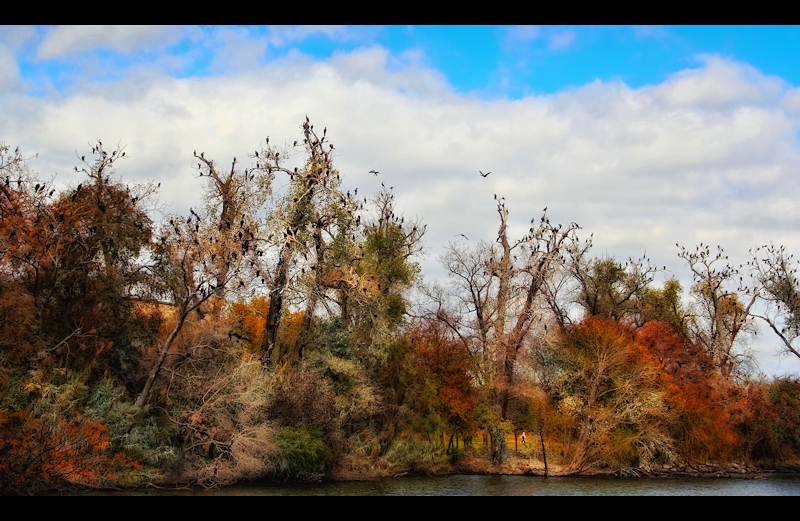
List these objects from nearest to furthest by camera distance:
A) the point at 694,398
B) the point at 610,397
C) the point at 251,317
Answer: the point at 610,397 < the point at 251,317 < the point at 694,398

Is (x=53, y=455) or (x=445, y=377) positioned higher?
(x=445, y=377)

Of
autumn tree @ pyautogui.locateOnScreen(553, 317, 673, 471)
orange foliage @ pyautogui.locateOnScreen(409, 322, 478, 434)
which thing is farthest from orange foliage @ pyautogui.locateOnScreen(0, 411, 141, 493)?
autumn tree @ pyautogui.locateOnScreen(553, 317, 673, 471)

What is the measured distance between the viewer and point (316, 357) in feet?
106

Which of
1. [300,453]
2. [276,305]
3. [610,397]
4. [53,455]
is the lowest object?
[300,453]

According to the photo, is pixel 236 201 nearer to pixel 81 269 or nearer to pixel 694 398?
pixel 81 269

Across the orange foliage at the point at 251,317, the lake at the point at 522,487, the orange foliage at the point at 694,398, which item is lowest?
the lake at the point at 522,487

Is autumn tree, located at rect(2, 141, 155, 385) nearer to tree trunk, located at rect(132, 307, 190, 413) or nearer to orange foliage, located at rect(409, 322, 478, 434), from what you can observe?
tree trunk, located at rect(132, 307, 190, 413)

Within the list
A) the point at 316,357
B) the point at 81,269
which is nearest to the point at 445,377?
the point at 316,357

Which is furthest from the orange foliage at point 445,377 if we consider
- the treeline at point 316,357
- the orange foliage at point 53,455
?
the orange foliage at point 53,455

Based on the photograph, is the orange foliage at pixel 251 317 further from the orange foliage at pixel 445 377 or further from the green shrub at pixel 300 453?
the orange foliage at pixel 445 377

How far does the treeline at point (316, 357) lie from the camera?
2512cm

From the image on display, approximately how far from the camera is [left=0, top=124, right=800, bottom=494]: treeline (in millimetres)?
25125

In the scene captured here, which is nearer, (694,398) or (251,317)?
(251,317)
